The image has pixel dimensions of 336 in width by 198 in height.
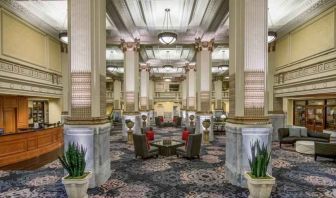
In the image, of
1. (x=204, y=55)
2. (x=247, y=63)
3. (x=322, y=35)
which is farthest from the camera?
(x=204, y=55)

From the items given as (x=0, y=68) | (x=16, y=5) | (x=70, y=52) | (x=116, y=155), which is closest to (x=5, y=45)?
(x=0, y=68)

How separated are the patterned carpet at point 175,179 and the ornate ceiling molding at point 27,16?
17.1 ft

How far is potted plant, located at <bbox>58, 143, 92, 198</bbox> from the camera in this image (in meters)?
3.55

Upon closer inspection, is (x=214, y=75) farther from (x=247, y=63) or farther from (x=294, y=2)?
(x=247, y=63)

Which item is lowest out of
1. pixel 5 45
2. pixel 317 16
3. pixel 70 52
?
pixel 70 52

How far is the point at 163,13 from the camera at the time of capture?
823 centimetres

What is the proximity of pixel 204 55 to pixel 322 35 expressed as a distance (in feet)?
14.8

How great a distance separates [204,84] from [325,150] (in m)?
5.14

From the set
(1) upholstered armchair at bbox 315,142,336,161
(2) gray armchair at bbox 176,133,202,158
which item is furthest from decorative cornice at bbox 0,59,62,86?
(1) upholstered armchair at bbox 315,142,336,161

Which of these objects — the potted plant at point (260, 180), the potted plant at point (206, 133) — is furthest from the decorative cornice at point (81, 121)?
the potted plant at point (206, 133)

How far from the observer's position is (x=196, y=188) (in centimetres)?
462

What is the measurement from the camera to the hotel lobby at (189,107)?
4535 millimetres

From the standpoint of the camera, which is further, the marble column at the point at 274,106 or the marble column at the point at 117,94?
the marble column at the point at 117,94

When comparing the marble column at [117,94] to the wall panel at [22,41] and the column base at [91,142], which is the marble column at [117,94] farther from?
Result: the column base at [91,142]
